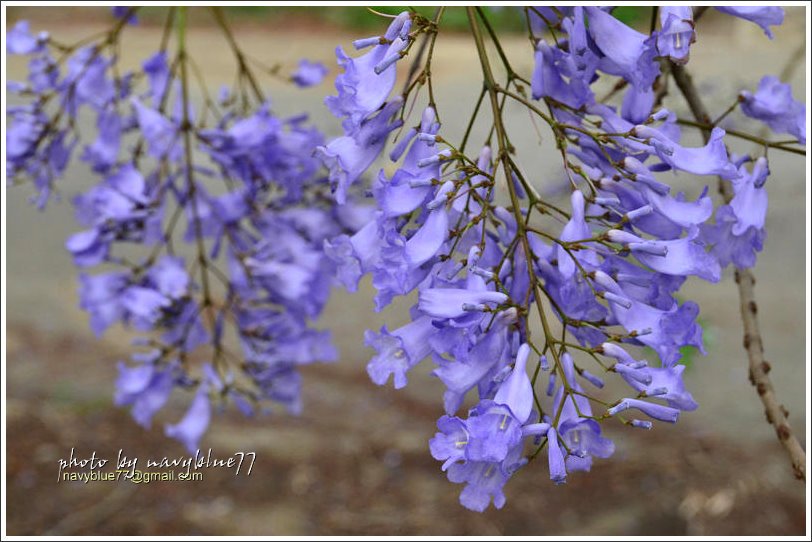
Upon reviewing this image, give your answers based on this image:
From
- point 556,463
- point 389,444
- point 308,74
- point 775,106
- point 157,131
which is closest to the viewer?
point 556,463

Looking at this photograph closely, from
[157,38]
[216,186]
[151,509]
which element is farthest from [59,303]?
[157,38]

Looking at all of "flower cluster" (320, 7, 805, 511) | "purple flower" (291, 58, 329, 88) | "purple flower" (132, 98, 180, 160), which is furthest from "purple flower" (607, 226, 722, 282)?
"purple flower" (291, 58, 329, 88)

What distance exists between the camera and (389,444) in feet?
12.3

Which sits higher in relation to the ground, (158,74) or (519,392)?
(519,392)

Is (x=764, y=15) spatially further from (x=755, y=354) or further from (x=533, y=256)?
(x=755, y=354)

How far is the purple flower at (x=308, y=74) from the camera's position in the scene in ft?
5.72

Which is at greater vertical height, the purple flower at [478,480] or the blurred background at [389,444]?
the purple flower at [478,480]

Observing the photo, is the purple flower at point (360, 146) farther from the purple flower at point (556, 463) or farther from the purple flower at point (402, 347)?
the purple flower at point (556, 463)

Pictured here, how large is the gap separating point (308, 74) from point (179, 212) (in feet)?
1.25

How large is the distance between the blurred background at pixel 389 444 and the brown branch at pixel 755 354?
839mm

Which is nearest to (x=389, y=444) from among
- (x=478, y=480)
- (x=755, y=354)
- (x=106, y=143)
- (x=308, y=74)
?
(x=308, y=74)

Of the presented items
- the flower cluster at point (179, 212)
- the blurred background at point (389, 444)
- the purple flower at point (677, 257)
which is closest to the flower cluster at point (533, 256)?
the purple flower at point (677, 257)

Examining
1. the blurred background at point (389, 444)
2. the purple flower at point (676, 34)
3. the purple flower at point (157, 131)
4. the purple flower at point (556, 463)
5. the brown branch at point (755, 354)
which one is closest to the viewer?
the purple flower at point (556, 463)

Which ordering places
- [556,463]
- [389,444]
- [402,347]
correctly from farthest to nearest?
1. [389,444]
2. [402,347]
3. [556,463]
